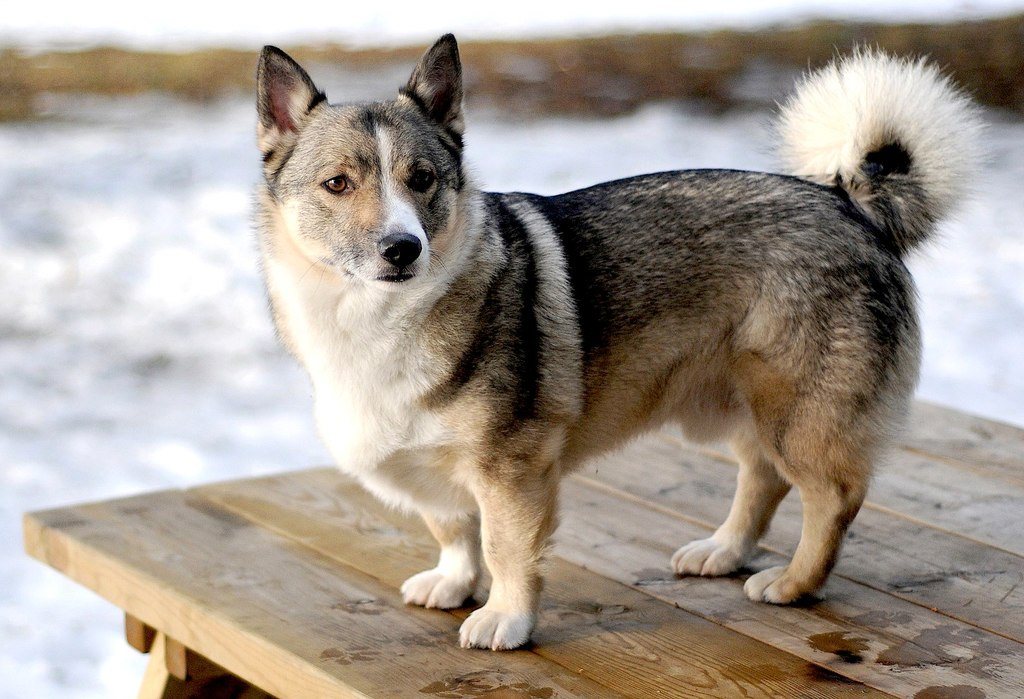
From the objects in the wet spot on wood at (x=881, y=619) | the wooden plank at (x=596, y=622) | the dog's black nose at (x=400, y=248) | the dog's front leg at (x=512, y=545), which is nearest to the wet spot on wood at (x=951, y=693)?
the wooden plank at (x=596, y=622)

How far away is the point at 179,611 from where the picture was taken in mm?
2480

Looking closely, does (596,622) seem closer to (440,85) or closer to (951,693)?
(951,693)

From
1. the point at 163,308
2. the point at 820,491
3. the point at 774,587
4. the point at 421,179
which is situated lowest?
the point at 163,308

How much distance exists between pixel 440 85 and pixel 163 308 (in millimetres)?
3780

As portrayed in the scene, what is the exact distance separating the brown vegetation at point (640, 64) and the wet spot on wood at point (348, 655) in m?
5.79

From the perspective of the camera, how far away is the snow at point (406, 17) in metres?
7.32

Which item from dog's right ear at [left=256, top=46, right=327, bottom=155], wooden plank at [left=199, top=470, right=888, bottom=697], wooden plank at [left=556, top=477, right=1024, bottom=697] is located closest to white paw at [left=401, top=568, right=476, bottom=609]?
wooden plank at [left=199, top=470, right=888, bottom=697]

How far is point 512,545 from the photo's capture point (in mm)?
2211

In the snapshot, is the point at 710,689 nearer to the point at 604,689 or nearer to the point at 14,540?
the point at 604,689

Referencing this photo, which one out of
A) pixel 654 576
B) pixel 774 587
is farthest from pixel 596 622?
pixel 774 587

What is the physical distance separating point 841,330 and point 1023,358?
3.38 metres

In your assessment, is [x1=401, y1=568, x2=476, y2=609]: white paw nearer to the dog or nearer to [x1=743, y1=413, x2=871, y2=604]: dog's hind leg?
the dog

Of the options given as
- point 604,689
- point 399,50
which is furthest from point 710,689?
point 399,50

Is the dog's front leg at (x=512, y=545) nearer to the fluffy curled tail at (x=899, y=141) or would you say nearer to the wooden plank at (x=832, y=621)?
the wooden plank at (x=832, y=621)
